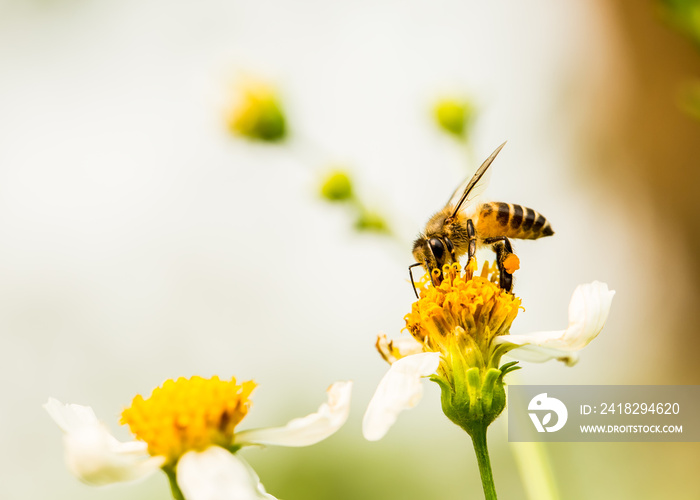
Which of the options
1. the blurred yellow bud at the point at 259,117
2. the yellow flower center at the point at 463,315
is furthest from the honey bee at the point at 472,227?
the blurred yellow bud at the point at 259,117

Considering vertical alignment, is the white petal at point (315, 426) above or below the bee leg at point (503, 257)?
below

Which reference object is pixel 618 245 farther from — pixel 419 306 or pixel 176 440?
pixel 176 440

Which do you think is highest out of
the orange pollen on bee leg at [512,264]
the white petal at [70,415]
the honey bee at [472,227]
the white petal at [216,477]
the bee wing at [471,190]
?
the bee wing at [471,190]

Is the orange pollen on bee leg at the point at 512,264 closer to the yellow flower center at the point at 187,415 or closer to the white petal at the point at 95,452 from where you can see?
the yellow flower center at the point at 187,415

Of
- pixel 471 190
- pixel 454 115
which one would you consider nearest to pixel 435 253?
pixel 471 190

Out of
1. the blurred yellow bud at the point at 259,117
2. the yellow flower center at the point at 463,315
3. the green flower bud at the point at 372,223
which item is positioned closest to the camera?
the yellow flower center at the point at 463,315

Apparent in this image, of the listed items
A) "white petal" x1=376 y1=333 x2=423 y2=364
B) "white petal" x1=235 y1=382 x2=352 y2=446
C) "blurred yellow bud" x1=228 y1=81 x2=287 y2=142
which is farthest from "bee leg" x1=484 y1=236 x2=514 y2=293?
"blurred yellow bud" x1=228 y1=81 x2=287 y2=142

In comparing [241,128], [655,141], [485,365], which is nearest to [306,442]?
[485,365]
